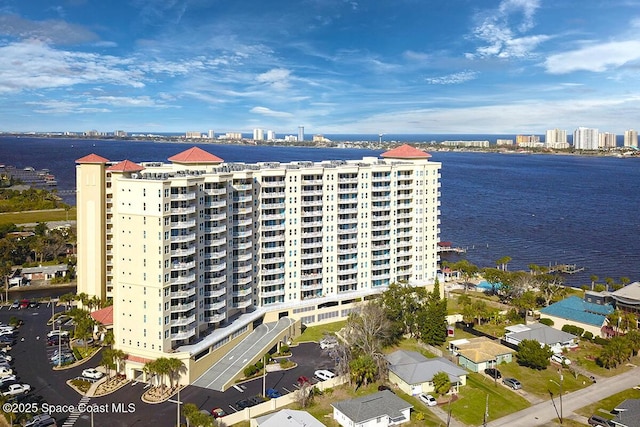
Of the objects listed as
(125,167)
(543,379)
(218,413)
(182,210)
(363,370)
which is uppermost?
(125,167)

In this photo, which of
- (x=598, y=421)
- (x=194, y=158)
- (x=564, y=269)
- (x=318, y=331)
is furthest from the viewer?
(x=564, y=269)

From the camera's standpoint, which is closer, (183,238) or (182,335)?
(182,335)

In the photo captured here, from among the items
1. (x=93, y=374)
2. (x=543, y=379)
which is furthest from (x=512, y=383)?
(x=93, y=374)

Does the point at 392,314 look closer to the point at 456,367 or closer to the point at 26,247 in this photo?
the point at 456,367

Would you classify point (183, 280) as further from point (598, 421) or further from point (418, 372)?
point (598, 421)

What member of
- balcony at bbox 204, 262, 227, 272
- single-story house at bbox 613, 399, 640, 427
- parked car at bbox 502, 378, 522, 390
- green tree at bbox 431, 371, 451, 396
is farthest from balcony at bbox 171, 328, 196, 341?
single-story house at bbox 613, 399, 640, 427

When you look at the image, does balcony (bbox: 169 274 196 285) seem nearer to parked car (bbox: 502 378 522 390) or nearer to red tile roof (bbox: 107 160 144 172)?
red tile roof (bbox: 107 160 144 172)

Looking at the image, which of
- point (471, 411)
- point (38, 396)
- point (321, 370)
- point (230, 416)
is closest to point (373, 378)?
point (321, 370)
